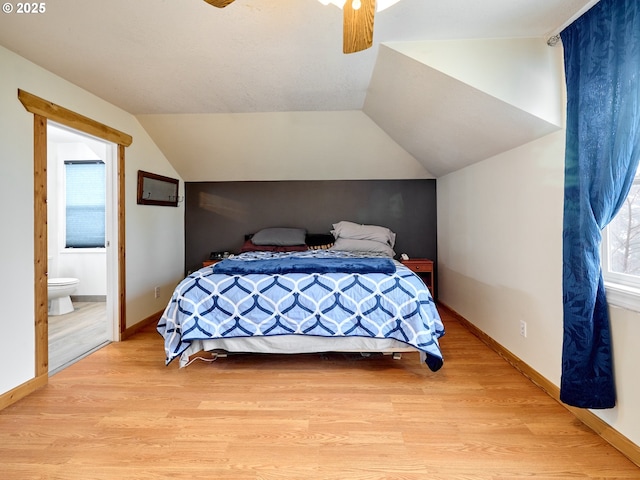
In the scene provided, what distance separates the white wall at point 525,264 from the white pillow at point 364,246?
0.81 meters

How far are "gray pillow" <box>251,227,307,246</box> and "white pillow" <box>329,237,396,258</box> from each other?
48cm

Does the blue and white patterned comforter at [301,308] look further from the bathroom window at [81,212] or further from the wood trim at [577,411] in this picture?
the bathroom window at [81,212]

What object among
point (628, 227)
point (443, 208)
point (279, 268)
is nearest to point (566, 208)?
point (628, 227)

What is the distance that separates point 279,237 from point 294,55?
2.16 m

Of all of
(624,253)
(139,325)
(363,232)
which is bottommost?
(139,325)

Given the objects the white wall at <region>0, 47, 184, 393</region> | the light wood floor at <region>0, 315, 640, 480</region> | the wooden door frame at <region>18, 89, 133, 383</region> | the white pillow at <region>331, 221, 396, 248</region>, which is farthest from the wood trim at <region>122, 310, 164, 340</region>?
the white pillow at <region>331, 221, 396, 248</region>

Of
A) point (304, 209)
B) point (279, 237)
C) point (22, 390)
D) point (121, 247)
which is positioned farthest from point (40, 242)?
point (304, 209)

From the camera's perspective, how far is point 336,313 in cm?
231

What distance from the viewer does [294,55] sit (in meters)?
2.20

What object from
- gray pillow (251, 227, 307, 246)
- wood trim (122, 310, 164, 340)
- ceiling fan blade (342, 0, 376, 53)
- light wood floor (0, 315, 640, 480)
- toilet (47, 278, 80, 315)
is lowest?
light wood floor (0, 315, 640, 480)

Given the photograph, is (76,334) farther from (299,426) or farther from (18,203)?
(299,426)

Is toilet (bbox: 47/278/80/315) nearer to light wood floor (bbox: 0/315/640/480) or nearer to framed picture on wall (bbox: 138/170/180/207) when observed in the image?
framed picture on wall (bbox: 138/170/180/207)

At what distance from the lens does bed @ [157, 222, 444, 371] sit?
2287 millimetres

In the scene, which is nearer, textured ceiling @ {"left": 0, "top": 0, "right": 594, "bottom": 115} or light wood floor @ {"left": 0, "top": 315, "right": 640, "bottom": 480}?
light wood floor @ {"left": 0, "top": 315, "right": 640, "bottom": 480}
